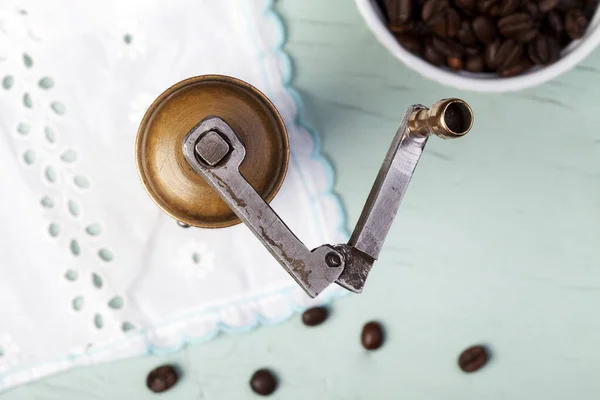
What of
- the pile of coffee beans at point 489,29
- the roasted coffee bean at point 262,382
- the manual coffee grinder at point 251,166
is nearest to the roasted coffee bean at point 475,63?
the pile of coffee beans at point 489,29

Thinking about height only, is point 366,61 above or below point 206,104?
above

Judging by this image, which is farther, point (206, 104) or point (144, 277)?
point (144, 277)

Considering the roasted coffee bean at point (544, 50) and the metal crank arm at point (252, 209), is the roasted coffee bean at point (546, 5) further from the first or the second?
the metal crank arm at point (252, 209)

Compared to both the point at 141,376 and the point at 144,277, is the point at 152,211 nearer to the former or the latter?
the point at 144,277

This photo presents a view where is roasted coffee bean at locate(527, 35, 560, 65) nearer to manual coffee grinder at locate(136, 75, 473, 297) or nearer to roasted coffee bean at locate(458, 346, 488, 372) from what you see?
manual coffee grinder at locate(136, 75, 473, 297)

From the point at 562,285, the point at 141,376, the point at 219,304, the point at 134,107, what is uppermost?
the point at 562,285

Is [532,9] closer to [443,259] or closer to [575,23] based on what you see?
[575,23]

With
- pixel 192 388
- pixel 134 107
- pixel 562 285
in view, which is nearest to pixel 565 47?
pixel 562 285
